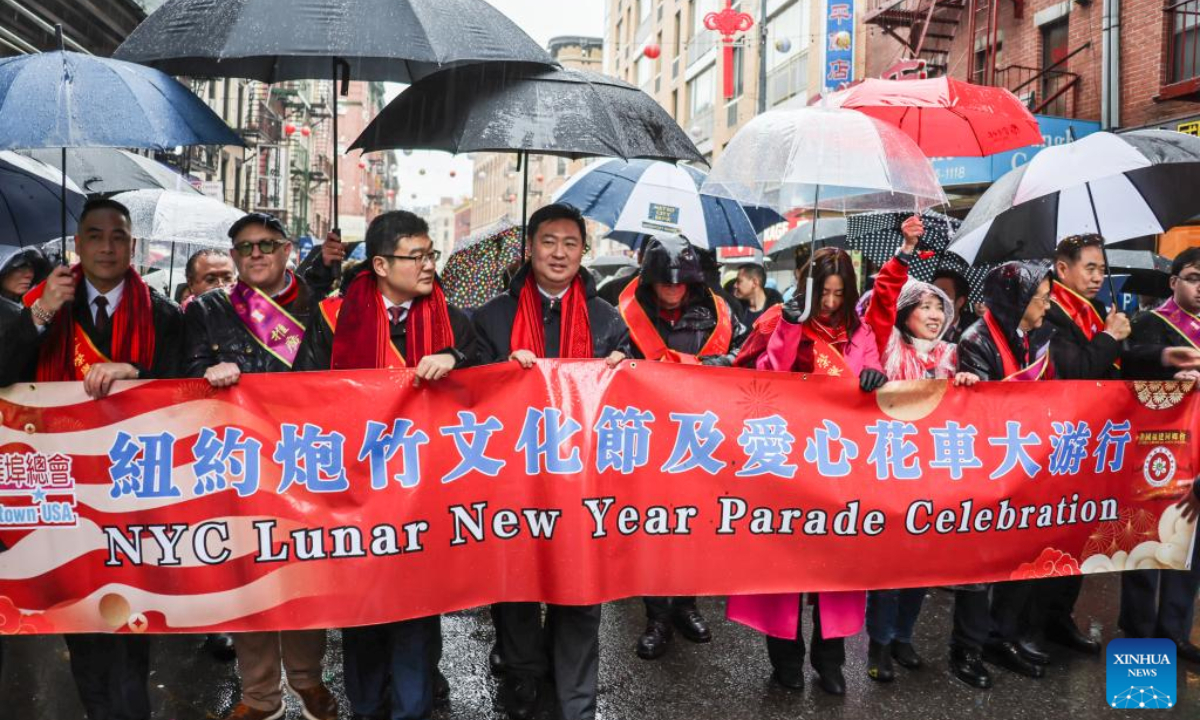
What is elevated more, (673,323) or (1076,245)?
(1076,245)

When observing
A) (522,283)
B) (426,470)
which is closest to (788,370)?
(522,283)

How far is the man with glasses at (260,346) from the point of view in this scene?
4.00m

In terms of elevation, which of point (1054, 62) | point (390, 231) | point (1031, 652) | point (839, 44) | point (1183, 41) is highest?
point (839, 44)

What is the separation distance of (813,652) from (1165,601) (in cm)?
189

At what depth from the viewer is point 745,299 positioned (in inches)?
356

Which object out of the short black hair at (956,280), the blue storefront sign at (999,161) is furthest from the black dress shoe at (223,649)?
the blue storefront sign at (999,161)

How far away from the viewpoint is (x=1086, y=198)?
18.6 ft

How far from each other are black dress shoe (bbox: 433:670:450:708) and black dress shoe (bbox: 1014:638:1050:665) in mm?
2767

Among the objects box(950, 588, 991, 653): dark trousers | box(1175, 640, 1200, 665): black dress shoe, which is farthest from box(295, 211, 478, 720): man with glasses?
box(1175, 640, 1200, 665): black dress shoe

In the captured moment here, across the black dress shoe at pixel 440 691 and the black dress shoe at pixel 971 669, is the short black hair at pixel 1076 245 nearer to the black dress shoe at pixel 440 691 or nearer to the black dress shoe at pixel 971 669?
the black dress shoe at pixel 971 669

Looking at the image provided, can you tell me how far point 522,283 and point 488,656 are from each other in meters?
2.03

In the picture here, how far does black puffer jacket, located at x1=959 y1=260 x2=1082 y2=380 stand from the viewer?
15.4 feet

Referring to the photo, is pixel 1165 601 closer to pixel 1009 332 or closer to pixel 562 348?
pixel 1009 332

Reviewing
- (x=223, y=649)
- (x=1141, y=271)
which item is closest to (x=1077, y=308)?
(x=1141, y=271)
